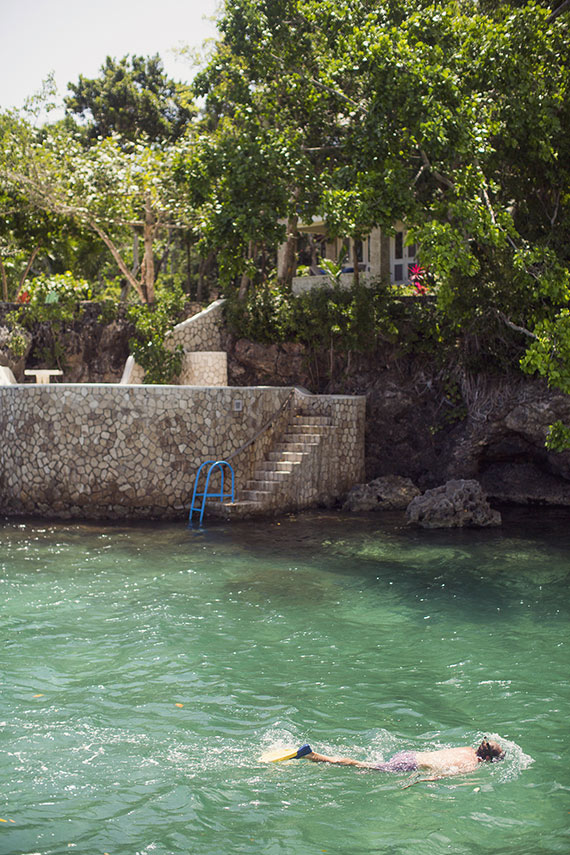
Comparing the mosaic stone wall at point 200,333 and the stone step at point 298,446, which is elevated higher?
the mosaic stone wall at point 200,333

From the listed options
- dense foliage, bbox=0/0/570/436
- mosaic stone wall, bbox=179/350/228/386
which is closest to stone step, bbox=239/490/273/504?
dense foliage, bbox=0/0/570/436

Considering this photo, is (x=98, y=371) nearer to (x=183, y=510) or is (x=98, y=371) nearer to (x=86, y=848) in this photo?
(x=183, y=510)

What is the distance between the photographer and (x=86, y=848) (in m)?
6.17

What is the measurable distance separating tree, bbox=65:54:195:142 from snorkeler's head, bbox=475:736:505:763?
3410 cm

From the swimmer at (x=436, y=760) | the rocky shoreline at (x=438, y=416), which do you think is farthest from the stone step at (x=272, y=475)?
the swimmer at (x=436, y=760)

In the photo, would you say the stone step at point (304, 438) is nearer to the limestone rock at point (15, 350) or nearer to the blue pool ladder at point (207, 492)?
the blue pool ladder at point (207, 492)

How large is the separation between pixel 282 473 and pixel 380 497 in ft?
8.21

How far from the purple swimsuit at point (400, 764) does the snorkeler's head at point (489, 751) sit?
1.88ft

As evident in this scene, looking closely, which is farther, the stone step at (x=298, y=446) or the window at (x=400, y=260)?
the window at (x=400, y=260)

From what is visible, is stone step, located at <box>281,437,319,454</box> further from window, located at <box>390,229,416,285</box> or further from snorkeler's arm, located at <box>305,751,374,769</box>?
snorkeler's arm, located at <box>305,751,374,769</box>

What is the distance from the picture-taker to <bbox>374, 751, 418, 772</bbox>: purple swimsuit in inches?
289

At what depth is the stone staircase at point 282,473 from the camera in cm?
1872

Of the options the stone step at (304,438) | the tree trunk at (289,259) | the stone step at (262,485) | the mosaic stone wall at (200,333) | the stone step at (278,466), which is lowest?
the stone step at (262,485)

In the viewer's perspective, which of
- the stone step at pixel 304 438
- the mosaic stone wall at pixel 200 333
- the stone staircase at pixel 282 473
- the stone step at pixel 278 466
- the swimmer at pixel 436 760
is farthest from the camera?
the mosaic stone wall at pixel 200 333
